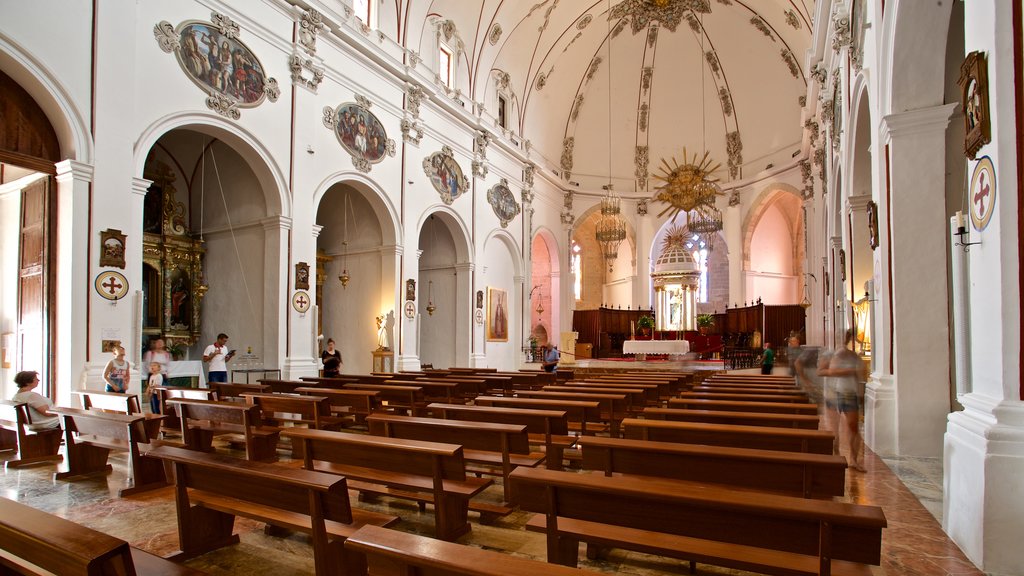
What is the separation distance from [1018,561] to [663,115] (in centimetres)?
2383

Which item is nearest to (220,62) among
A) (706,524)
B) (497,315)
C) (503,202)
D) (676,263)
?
(503,202)

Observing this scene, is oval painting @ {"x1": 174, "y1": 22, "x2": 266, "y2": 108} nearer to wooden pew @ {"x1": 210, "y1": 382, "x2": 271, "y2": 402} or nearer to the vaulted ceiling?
wooden pew @ {"x1": 210, "y1": 382, "x2": 271, "y2": 402}

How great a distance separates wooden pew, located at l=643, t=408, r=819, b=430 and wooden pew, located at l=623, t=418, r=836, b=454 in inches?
23.3

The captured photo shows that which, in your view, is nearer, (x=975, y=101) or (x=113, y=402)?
(x=975, y=101)

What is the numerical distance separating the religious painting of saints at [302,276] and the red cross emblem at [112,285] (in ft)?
11.2

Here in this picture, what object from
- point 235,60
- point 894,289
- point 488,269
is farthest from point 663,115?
point 894,289

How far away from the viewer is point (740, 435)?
4.00 m

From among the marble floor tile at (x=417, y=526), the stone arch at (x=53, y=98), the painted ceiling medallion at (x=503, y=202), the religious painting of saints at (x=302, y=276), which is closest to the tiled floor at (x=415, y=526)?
the marble floor tile at (x=417, y=526)

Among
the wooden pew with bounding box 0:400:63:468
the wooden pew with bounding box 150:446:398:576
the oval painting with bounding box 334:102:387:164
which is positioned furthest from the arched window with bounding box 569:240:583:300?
the wooden pew with bounding box 150:446:398:576

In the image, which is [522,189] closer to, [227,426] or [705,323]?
[705,323]

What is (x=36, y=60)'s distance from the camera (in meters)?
7.52

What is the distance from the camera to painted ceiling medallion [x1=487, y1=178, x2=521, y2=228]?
1898 centimetres

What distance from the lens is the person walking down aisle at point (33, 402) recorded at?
5.72m

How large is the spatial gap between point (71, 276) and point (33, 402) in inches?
106
